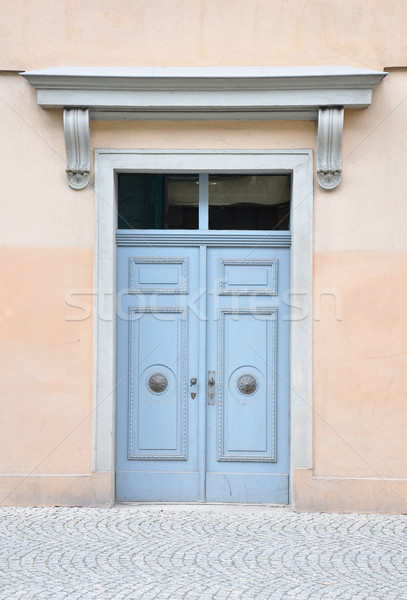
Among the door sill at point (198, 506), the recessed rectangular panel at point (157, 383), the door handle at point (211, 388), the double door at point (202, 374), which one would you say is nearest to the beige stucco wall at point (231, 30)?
the double door at point (202, 374)

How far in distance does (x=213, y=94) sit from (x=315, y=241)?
5.14 feet

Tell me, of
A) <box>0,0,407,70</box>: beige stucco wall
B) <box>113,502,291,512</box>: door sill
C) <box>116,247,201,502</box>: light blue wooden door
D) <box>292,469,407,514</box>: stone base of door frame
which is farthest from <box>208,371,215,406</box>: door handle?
<box>0,0,407,70</box>: beige stucco wall

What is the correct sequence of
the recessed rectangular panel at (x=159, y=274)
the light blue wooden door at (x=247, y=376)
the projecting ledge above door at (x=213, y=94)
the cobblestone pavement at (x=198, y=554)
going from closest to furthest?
the cobblestone pavement at (x=198, y=554), the projecting ledge above door at (x=213, y=94), the light blue wooden door at (x=247, y=376), the recessed rectangular panel at (x=159, y=274)

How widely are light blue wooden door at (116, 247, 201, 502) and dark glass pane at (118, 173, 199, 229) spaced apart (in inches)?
10.3

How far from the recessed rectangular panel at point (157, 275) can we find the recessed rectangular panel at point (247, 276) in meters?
0.36

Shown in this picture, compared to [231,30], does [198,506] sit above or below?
below

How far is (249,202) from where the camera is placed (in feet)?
25.8

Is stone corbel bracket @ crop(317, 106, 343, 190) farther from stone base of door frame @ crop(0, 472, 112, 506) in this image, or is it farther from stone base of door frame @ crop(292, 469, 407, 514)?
stone base of door frame @ crop(0, 472, 112, 506)

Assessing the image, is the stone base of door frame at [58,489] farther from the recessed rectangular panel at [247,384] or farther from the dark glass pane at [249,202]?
the dark glass pane at [249,202]

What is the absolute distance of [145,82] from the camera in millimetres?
7312

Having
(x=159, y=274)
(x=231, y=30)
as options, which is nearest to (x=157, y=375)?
(x=159, y=274)

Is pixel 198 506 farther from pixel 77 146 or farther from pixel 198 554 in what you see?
pixel 77 146

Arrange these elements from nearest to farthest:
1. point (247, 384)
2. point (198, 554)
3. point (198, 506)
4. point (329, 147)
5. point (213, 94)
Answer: point (198, 554)
point (213, 94)
point (329, 147)
point (198, 506)
point (247, 384)

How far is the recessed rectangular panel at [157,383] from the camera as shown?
777 cm
